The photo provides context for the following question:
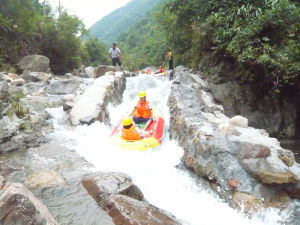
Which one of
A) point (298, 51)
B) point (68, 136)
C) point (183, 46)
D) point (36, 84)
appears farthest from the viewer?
point (183, 46)

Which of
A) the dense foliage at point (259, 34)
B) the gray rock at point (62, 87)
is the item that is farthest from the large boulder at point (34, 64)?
the dense foliage at point (259, 34)

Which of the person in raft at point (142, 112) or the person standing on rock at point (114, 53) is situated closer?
the person in raft at point (142, 112)

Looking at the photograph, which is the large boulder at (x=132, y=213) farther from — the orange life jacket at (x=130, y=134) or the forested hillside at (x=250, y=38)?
the forested hillside at (x=250, y=38)

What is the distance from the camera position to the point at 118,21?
87.8 metres

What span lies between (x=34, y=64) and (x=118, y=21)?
7627 cm

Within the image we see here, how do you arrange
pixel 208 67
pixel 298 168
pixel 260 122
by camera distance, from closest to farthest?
1. pixel 298 168
2. pixel 260 122
3. pixel 208 67

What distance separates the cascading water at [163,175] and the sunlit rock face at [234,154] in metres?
0.28

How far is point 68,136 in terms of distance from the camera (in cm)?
678

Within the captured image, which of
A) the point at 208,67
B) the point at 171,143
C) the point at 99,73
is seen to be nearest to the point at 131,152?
the point at 171,143

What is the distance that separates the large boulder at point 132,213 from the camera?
9.77 ft

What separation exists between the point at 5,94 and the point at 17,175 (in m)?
2.72

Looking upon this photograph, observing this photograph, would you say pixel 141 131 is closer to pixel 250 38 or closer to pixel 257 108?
pixel 250 38

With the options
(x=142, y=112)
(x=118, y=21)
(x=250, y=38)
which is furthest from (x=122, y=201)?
(x=118, y=21)

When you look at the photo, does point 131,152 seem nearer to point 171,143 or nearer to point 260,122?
point 171,143
